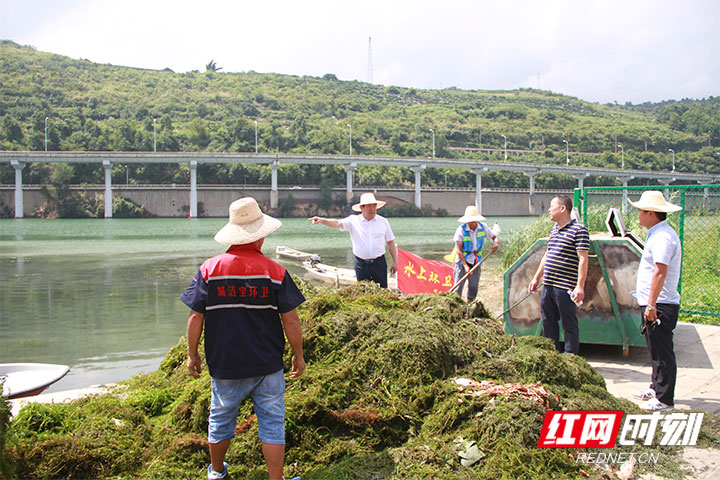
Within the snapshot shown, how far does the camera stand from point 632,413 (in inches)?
172

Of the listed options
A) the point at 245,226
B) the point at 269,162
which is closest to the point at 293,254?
the point at 245,226

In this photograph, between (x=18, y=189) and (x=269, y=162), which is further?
(x=269, y=162)

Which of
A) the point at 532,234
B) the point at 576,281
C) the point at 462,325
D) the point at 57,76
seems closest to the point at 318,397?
the point at 462,325

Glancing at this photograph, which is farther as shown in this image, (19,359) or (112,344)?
(112,344)

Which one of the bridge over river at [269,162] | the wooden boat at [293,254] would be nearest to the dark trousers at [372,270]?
the wooden boat at [293,254]

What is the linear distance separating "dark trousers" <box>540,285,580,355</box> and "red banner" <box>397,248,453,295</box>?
5.22 m

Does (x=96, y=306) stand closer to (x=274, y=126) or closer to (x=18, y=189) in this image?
(x=18, y=189)

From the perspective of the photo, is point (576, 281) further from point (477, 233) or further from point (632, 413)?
point (477, 233)

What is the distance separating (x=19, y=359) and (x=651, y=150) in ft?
487

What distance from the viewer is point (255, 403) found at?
11.4ft

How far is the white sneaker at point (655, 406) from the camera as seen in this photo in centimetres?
471

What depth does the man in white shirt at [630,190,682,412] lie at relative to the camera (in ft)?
15.6

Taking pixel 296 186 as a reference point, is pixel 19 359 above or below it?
below
